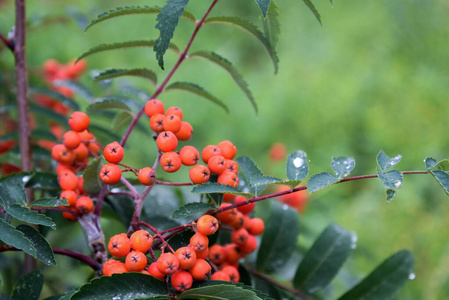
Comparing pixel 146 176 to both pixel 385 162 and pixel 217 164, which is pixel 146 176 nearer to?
pixel 217 164

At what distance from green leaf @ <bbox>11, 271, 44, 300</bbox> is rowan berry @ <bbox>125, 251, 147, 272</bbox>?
219 mm

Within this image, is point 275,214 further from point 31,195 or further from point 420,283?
point 420,283

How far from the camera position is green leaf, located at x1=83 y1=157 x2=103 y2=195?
2.65 ft

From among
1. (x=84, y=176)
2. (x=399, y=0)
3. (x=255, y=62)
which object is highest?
(x=399, y=0)

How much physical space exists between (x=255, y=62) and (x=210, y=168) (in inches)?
131

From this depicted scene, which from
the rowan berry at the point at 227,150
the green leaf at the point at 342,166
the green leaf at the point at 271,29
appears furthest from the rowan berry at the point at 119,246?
the green leaf at the point at 271,29

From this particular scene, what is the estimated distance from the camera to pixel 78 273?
1.80 metres

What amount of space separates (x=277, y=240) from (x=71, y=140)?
0.49 metres

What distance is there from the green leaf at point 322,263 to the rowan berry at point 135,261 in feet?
1.47

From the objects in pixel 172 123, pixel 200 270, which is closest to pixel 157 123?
pixel 172 123

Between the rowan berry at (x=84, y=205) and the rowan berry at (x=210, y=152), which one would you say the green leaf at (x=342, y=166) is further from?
the rowan berry at (x=84, y=205)

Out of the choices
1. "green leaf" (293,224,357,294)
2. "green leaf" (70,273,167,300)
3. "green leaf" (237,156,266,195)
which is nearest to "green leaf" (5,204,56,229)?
"green leaf" (70,273,167,300)

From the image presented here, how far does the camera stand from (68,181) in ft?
2.72

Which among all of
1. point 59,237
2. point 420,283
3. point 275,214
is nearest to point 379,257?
point 420,283
